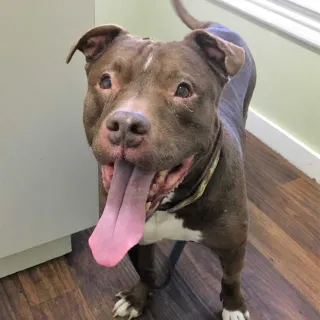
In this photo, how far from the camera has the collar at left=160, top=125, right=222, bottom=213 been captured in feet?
4.05

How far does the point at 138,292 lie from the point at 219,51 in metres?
0.85

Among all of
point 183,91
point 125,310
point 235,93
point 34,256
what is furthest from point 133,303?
point 183,91

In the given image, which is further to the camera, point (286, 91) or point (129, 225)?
point (286, 91)

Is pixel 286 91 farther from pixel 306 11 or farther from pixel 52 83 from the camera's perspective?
pixel 52 83

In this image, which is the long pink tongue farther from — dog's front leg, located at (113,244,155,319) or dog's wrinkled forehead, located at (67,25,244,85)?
dog's front leg, located at (113,244,155,319)

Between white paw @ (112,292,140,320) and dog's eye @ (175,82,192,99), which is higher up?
dog's eye @ (175,82,192,99)

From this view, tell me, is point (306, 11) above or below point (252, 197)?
above

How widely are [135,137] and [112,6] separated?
2010 mm

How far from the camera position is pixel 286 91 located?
2238mm

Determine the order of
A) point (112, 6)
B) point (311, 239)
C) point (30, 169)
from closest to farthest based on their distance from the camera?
point (30, 169) → point (311, 239) → point (112, 6)

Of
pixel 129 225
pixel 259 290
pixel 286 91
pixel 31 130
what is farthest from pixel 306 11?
pixel 129 225

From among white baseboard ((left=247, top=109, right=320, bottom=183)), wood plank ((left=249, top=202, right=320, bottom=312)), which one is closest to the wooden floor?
wood plank ((left=249, top=202, right=320, bottom=312))

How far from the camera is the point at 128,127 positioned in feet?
3.17

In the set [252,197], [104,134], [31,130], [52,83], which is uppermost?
[104,134]
